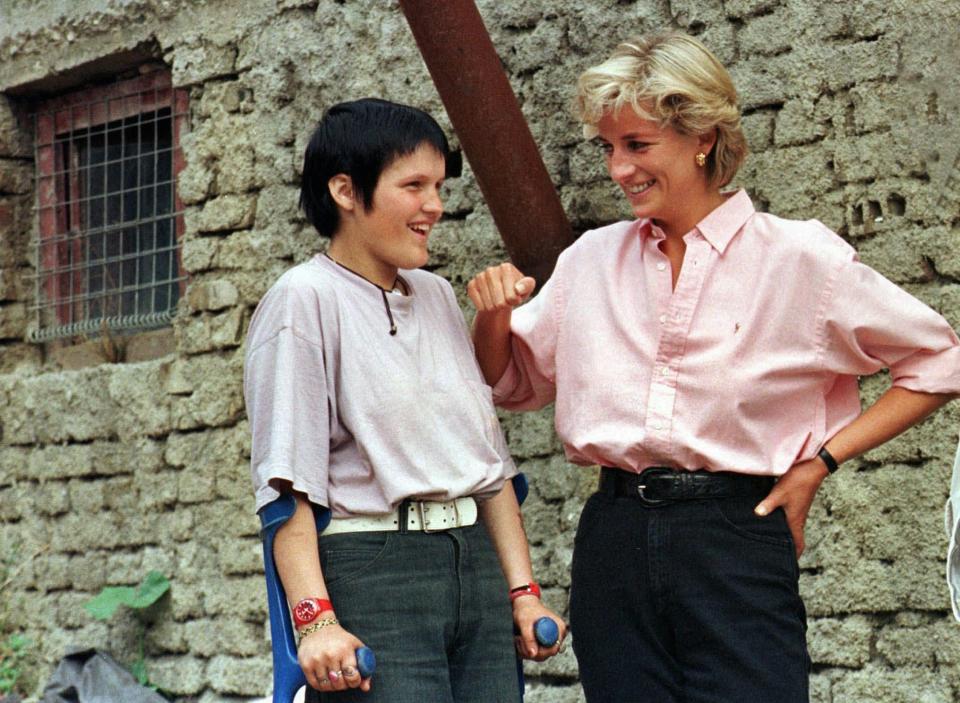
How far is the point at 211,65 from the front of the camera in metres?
5.39

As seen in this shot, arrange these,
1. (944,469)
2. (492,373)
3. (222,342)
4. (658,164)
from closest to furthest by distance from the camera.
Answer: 1. (658,164)
2. (492,373)
3. (944,469)
4. (222,342)

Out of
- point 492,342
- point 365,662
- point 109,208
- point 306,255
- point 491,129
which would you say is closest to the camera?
point 365,662

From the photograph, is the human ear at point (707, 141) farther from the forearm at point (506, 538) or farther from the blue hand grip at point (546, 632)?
the blue hand grip at point (546, 632)

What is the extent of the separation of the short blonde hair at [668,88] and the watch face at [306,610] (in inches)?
38.5

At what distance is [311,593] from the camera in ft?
7.48

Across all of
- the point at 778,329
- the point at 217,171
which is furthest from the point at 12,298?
the point at 778,329

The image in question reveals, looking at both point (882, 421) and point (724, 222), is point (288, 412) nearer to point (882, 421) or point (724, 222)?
point (724, 222)

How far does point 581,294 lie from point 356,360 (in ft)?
1.58

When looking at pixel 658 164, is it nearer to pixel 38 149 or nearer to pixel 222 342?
pixel 222 342

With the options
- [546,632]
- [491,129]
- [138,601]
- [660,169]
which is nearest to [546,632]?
[546,632]

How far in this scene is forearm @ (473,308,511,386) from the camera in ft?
8.86

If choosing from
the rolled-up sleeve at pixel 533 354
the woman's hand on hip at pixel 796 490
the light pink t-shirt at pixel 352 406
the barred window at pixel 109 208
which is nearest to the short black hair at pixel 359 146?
the light pink t-shirt at pixel 352 406

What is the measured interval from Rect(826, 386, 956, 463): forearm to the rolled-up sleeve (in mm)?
549

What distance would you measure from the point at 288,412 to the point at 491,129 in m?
1.87
